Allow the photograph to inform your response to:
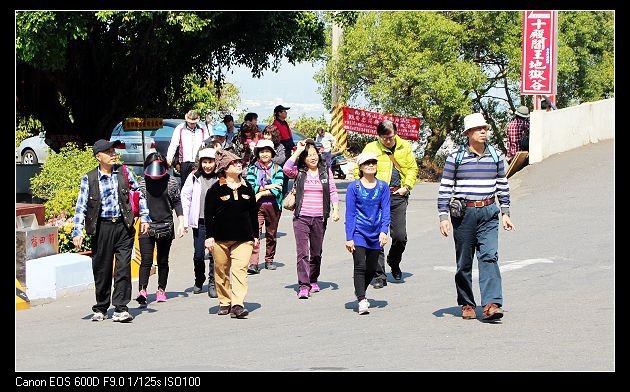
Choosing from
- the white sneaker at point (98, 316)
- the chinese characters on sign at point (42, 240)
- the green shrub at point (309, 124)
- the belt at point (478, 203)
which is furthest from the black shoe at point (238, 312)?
the green shrub at point (309, 124)

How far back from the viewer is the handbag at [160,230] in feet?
39.5

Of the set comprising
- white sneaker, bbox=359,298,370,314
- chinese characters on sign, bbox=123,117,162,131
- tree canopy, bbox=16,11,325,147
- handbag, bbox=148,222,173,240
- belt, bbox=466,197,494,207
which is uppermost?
tree canopy, bbox=16,11,325,147

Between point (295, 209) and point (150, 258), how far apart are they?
1.67m

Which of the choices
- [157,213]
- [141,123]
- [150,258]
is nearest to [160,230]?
[157,213]

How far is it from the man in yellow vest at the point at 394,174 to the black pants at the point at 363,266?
4.35 ft

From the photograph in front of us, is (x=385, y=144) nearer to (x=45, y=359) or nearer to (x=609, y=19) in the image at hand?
(x=45, y=359)

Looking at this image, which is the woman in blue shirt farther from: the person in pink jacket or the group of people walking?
the person in pink jacket

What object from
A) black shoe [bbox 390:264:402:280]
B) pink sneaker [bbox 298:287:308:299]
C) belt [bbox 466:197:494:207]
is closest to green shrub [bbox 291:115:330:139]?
black shoe [bbox 390:264:402:280]

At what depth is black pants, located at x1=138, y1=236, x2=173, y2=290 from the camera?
12.1m

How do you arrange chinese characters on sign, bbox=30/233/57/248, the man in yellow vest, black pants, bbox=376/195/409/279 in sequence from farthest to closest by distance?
chinese characters on sign, bbox=30/233/57/248
black pants, bbox=376/195/409/279
the man in yellow vest

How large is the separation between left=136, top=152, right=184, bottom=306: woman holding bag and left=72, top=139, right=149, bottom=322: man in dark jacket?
104cm

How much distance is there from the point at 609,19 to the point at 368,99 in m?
10.4

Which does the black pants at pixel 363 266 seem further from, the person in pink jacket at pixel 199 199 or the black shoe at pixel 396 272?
the person in pink jacket at pixel 199 199

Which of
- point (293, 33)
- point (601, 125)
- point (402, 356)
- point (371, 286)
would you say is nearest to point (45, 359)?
point (402, 356)
